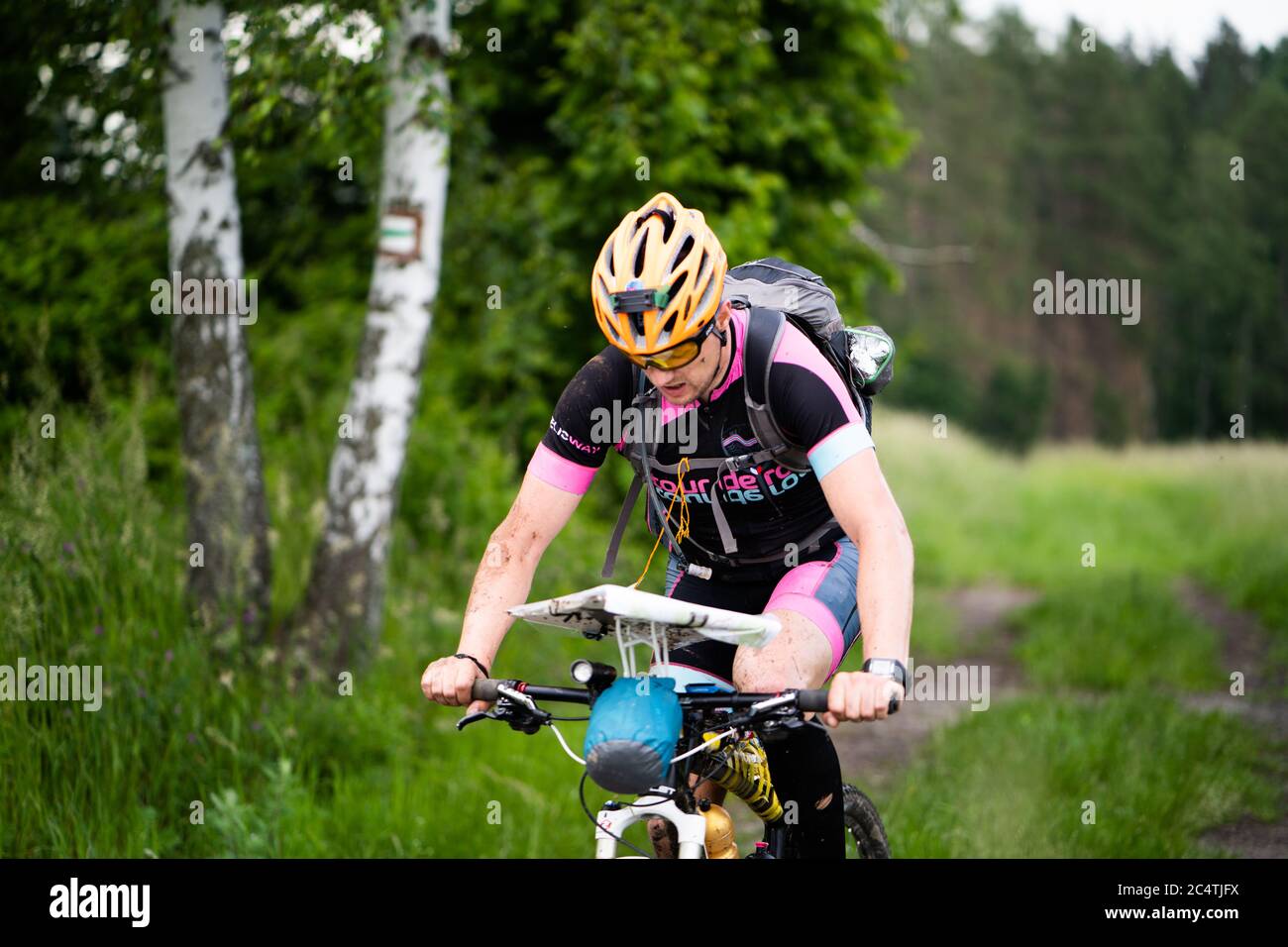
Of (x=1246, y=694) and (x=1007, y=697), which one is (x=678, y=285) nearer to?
(x=1007, y=697)

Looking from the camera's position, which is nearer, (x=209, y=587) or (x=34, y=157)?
(x=209, y=587)

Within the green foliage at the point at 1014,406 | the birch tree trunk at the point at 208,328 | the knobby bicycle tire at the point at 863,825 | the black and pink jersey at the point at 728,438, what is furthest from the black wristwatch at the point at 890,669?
the green foliage at the point at 1014,406

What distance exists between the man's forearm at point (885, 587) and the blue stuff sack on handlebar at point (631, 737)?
0.59 meters

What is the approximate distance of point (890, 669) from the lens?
9.55 feet

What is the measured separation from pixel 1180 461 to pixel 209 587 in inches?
865

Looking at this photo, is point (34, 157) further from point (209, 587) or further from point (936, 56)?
point (936, 56)

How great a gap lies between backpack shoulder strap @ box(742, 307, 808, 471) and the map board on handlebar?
698 millimetres

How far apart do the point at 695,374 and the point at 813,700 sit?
1.00 metres

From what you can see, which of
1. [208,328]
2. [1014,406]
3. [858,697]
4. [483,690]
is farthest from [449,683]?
A: [1014,406]

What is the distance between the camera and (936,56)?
43688mm

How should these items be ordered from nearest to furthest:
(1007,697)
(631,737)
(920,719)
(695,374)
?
(631,737), (695,374), (1007,697), (920,719)

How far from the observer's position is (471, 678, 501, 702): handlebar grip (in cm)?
302

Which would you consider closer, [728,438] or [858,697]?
[858,697]
